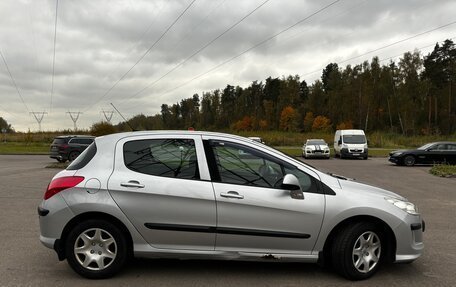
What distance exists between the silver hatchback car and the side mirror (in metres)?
0.01

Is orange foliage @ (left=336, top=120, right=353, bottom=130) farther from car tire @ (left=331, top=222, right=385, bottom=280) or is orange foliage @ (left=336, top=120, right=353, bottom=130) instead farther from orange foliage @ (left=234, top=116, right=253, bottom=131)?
car tire @ (left=331, top=222, right=385, bottom=280)

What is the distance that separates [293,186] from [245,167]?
0.58 m

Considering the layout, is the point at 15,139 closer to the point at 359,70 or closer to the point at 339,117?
the point at 339,117

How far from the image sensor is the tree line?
73688 millimetres

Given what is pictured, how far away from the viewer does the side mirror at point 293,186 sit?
4191 millimetres

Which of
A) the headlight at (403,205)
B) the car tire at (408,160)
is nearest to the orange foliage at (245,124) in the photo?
the car tire at (408,160)

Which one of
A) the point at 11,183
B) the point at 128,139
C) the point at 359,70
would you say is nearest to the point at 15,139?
the point at 11,183

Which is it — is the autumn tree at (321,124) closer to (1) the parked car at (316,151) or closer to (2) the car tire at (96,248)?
(1) the parked car at (316,151)

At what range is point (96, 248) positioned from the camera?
434cm

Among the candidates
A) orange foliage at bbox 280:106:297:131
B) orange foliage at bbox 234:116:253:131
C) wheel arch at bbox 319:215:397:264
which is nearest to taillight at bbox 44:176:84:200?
wheel arch at bbox 319:215:397:264

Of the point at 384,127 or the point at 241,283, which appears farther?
the point at 384,127

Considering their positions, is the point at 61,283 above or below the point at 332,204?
below

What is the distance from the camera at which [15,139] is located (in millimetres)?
52188

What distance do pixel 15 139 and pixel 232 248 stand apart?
55268 millimetres
